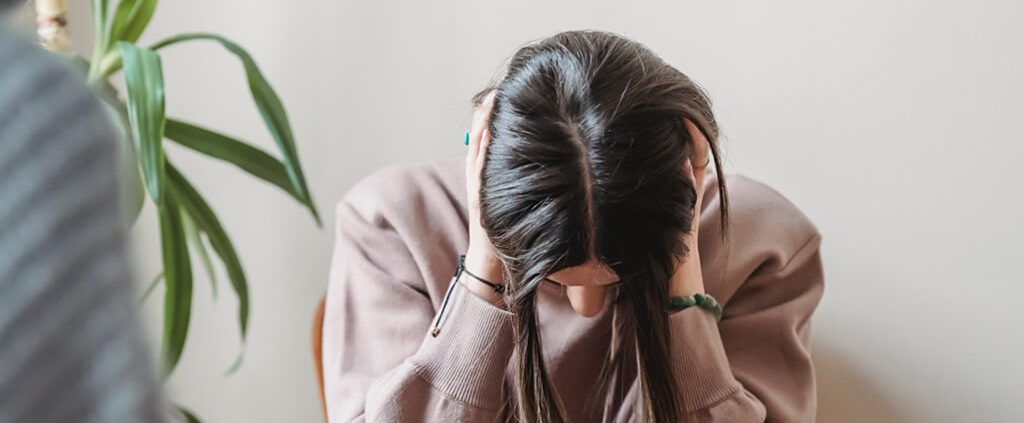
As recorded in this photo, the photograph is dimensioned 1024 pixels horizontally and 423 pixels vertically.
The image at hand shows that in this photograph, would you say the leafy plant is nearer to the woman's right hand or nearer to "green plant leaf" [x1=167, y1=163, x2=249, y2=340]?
"green plant leaf" [x1=167, y1=163, x2=249, y2=340]

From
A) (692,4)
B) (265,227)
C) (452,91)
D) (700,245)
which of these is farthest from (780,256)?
(265,227)

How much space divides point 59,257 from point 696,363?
33.9 inches

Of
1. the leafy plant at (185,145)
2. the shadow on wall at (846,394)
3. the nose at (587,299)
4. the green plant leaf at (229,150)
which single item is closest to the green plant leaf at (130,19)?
the leafy plant at (185,145)

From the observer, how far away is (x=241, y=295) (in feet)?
4.22

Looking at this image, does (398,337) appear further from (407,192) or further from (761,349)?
(761,349)

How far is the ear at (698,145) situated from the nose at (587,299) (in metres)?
0.17

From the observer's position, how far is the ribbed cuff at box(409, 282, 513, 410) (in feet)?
3.40

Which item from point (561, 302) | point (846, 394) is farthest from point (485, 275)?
point (846, 394)

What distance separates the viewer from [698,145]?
952 millimetres

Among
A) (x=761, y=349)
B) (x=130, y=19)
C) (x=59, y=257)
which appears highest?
(x=59, y=257)

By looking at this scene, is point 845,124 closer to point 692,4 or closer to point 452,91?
point 692,4

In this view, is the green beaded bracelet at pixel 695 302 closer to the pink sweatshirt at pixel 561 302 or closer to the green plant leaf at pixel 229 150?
the pink sweatshirt at pixel 561 302

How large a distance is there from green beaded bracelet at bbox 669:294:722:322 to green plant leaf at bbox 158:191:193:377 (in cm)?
57

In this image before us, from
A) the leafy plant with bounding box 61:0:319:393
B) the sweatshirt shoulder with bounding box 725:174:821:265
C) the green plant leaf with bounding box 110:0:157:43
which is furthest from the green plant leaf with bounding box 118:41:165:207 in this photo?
the sweatshirt shoulder with bounding box 725:174:821:265
